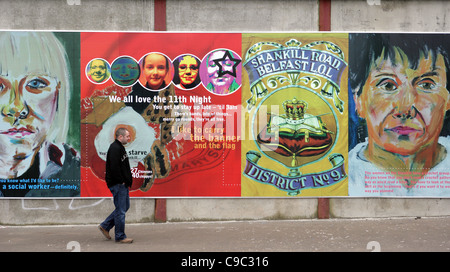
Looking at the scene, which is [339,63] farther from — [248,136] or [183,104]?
[183,104]

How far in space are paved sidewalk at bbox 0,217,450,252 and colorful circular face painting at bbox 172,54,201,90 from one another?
2.56 metres

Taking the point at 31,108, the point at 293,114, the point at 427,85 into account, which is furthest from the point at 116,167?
the point at 427,85

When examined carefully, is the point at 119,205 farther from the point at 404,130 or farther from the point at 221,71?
the point at 404,130

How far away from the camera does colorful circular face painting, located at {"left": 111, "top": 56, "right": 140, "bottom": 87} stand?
1006cm

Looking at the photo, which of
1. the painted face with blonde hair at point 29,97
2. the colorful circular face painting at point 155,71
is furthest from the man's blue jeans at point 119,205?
the colorful circular face painting at point 155,71

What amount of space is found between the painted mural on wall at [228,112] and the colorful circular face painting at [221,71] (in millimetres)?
19

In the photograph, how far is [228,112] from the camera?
399 inches

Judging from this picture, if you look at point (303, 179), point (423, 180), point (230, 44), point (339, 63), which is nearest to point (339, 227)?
point (303, 179)

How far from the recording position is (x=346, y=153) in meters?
10.2

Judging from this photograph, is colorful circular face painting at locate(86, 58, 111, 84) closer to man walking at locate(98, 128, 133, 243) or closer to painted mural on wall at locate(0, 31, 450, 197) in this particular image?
painted mural on wall at locate(0, 31, 450, 197)

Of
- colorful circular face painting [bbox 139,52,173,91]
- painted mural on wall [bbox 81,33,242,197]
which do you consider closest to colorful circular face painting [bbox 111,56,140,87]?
painted mural on wall [bbox 81,33,242,197]

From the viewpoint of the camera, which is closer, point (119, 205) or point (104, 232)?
point (119, 205)

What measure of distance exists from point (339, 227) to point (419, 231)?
1.31 metres

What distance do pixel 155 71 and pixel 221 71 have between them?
3.99 feet
